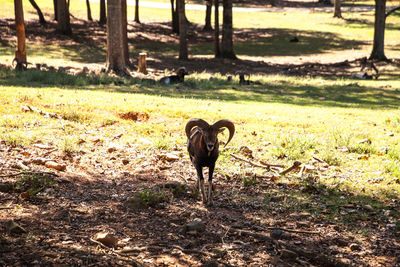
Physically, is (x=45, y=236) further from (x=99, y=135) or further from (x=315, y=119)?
(x=315, y=119)

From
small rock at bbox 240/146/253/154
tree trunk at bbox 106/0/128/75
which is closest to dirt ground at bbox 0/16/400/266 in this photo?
small rock at bbox 240/146/253/154

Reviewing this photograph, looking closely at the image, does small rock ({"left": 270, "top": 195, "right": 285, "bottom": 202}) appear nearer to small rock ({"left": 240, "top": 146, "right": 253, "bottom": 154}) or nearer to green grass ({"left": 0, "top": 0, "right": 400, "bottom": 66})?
small rock ({"left": 240, "top": 146, "right": 253, "bottom": 154})

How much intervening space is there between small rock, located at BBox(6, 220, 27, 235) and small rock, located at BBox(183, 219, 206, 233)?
73.2 inches

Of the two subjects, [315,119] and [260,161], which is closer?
[260,161]

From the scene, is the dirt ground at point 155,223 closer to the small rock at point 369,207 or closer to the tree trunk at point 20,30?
the small rock at point 369,207

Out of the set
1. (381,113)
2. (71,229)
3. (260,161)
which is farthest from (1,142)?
(381,113)

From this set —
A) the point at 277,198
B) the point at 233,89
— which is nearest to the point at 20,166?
the point at 277,198

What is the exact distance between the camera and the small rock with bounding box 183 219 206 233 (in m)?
5.55

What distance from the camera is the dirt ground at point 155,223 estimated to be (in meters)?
4.93

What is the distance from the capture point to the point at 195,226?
557 centimetres

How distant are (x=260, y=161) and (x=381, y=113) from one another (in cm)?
705

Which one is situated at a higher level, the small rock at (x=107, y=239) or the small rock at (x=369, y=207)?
the small rock at (x=107, y=239)

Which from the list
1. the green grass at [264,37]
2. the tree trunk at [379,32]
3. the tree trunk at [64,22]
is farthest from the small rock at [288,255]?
the tree trunk at [64,22]

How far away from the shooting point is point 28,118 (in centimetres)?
1043
